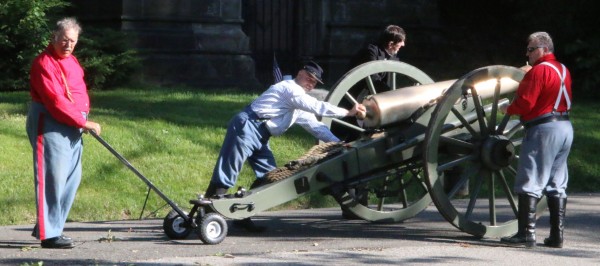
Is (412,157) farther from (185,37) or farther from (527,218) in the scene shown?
(185,37)

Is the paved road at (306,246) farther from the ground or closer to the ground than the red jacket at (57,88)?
closer to the ground

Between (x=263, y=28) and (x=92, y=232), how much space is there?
12.7 meters

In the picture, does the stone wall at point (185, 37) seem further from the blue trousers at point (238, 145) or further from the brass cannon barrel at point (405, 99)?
the brass cannon barrel at point (405, 99)

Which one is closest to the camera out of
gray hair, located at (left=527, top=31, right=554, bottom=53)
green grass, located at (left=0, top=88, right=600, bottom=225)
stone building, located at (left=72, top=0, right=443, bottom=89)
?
gray hair, located at (left=527, top=31, right=554, bottom=53)

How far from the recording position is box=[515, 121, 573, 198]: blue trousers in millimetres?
9500

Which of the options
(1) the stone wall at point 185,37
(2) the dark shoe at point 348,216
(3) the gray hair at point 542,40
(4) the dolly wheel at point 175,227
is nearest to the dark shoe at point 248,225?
(4) the dolly wheel at point 175,227

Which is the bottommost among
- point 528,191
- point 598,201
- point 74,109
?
point 598,201

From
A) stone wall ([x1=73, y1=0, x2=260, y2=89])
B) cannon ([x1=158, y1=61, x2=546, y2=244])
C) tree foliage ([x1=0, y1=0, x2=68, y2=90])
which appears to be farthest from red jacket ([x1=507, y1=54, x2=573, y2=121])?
stone wall ([x1=73, y1=0, x2=260, y2=89])

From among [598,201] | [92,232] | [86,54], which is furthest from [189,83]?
[92,232]

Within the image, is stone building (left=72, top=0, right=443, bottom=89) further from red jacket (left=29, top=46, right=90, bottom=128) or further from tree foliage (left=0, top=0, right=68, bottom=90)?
red jacket (left=29, top=46, right=90, bottom=128)

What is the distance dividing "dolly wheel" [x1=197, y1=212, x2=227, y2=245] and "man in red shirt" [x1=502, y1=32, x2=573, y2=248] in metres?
2.12

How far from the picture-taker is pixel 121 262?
8.63 meters

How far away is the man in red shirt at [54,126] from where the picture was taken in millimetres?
9102

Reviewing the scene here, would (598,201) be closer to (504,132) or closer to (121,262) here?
(504,132)
